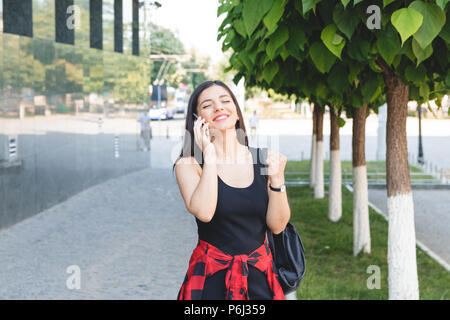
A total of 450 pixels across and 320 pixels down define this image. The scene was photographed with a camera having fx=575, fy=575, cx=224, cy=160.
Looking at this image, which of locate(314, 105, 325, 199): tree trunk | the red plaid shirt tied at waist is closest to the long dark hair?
the red plaid shirt tied at waist

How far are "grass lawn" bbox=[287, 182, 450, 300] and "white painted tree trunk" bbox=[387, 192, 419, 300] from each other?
84cm

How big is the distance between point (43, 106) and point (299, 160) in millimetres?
13475

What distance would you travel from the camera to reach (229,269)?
2.81m

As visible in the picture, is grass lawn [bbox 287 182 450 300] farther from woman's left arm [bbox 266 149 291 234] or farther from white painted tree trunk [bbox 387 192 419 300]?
woman's left arm [bbox 266 149 291 234]

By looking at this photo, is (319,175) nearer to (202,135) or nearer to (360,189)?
(360,189)

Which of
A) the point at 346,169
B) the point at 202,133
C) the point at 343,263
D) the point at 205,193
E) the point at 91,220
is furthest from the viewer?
the point at 346,169

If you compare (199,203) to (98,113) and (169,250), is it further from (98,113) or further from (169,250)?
(98,113)

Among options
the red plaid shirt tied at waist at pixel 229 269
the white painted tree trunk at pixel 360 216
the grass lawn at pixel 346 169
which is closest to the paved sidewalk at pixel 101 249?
the white painted tree trunk at pixel 360 216

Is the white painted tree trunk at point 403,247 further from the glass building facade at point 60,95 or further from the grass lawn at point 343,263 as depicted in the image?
the glass building facade at point 60,95

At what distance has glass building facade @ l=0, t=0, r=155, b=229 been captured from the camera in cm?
1080

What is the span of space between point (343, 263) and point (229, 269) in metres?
6.10

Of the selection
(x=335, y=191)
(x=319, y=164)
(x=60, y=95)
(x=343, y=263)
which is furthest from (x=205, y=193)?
(x=319, y=164)

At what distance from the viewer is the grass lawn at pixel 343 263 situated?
7.08 m

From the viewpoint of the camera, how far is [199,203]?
8.95ft
